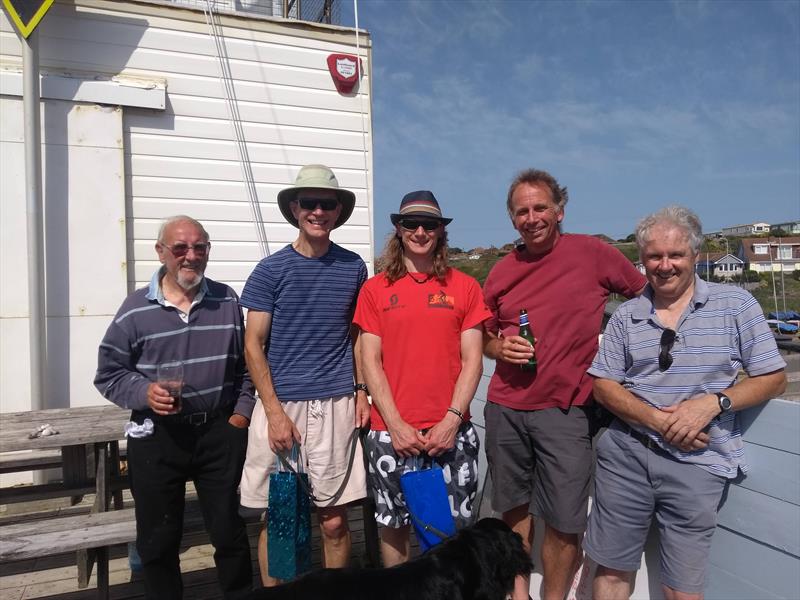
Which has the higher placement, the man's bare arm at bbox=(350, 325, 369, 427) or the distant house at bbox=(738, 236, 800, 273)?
the distant house at bbox=(738, 236, 800, 273)

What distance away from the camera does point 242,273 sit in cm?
518

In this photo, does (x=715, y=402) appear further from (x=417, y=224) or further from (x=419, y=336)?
(x=417, y=224)

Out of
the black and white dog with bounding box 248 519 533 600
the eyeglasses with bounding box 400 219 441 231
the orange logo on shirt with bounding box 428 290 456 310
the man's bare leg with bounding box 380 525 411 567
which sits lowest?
the man's bare leg with bounding box 380 525 411 567

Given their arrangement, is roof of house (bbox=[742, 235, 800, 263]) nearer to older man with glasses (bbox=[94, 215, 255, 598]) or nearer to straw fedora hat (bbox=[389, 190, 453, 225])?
straw fedora hat (bbox=[389, 190, 453, 225])

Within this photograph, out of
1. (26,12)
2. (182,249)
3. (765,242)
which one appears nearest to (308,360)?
(182,249)

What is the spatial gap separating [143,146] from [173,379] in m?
3.35

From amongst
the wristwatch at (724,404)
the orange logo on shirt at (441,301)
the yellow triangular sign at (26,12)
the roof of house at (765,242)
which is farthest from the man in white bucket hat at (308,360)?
the roof of house at (765,242)

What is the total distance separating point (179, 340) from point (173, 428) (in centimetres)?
39

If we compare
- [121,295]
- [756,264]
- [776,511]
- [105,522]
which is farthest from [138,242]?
[756,264]

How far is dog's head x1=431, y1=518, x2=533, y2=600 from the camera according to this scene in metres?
2.05

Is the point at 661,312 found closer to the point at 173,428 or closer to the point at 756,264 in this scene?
the point at 173,428

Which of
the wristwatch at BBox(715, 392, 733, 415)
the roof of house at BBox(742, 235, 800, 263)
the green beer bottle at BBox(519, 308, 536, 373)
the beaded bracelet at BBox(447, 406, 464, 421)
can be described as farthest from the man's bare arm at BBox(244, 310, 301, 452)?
the roof of house at BBox(742, 235, 800, 263)

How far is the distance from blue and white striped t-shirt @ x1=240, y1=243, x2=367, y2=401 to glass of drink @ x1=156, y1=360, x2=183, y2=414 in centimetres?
38

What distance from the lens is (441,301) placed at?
2.38 metres
